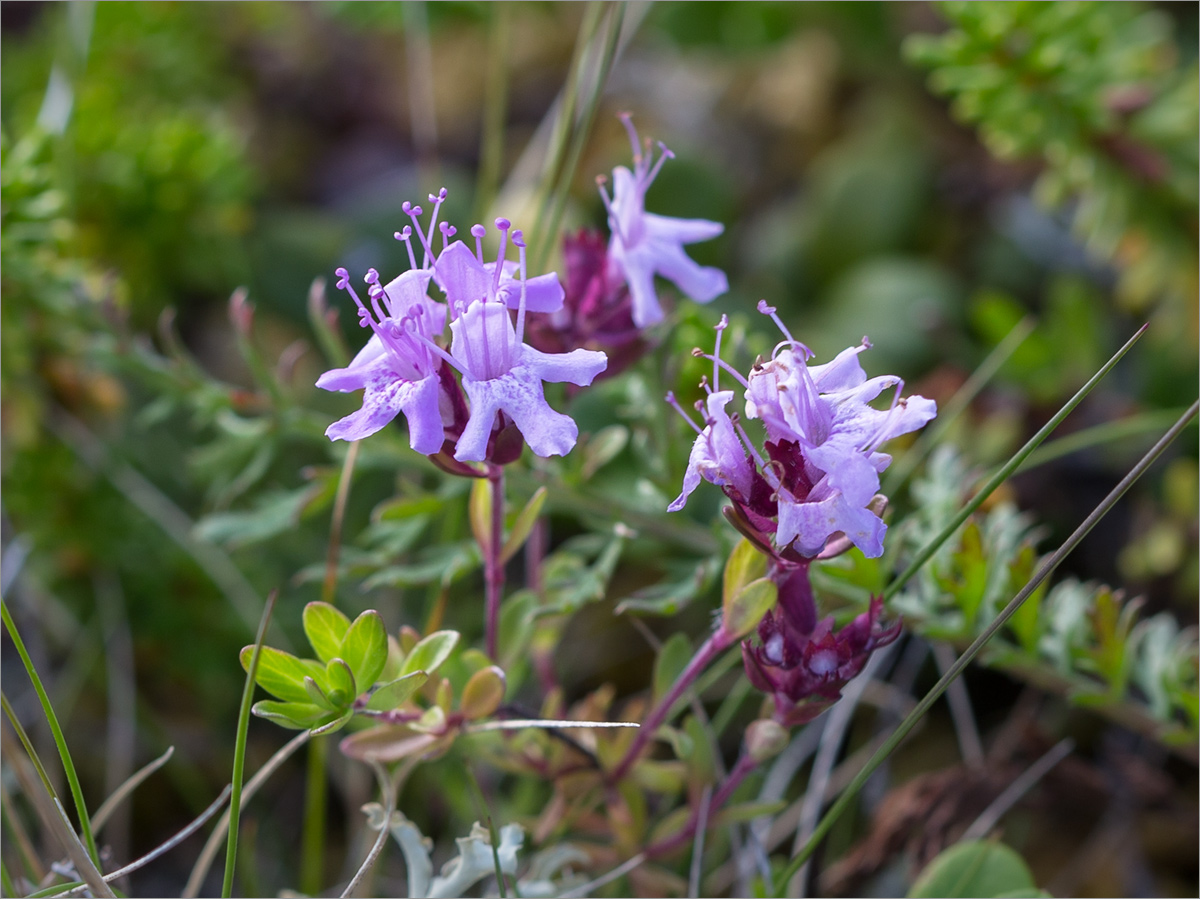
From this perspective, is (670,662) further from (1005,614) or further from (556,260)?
(556,260)

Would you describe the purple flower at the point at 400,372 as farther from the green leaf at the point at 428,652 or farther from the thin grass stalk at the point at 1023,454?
the thin grass stalk at the point at 1023,454

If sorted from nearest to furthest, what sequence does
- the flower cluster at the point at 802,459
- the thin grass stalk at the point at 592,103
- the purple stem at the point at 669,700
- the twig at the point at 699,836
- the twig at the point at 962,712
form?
the flower cluster at the point at 802,459 < the purple stem at the point at 669,700 < the twig at the point at 699,836 < the thin grass stalk at the point at 592,103 < the twig at the point at 962,712

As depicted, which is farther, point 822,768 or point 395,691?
point 822,768

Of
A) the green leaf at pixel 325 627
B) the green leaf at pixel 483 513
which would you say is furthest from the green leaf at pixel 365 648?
the green leaf at pixel 483 513

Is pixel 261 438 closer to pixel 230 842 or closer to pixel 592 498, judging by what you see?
pixel 592 498

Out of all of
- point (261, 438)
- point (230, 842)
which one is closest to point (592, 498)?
point (261, 438)

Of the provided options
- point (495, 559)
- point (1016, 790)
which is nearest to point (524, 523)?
point (495, 559)

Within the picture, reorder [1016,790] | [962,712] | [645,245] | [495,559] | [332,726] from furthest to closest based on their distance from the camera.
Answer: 1. [962,712]
2. [1016,790]
3. [645,245]
4. [495,559]
5. [332,726]
